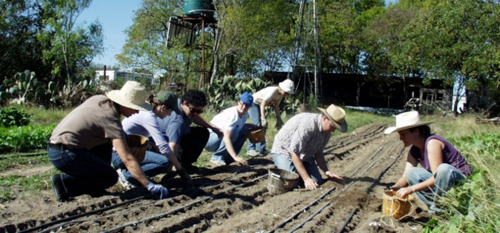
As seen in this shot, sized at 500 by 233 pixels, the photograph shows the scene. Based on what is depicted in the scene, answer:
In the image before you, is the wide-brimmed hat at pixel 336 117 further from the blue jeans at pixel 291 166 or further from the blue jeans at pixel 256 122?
the blue jeans at pixel 256 122

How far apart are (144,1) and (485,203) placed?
26777 millimetres

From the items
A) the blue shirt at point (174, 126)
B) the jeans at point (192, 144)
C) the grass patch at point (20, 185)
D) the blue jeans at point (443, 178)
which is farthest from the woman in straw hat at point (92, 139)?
the blue jeans at point (443, 178)

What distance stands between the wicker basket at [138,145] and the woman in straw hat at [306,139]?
1663 millimetres

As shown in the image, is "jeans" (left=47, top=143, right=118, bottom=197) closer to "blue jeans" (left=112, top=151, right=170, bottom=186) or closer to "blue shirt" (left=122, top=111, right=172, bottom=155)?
"blue jeans" (left=112, top=151, right=170, bottom=186)

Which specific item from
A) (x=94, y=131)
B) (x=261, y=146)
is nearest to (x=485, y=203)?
(x=94, y=131)

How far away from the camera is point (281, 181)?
559cm

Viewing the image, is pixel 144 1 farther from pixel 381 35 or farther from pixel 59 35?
pixel 381 35

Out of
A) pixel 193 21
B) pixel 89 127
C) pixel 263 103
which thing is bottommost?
pixel 89 127

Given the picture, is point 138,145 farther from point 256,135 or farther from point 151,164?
point 256,135

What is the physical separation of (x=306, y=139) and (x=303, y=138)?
0.17ft

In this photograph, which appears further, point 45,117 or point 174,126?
point 45,117

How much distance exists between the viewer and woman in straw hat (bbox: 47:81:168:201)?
4230 millimetres

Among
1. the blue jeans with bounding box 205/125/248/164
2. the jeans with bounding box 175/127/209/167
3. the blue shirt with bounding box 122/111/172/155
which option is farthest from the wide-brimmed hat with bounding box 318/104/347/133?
the blue jeans with bounding box 205/125/248/164

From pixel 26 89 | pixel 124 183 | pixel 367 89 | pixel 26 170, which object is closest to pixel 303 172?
pixel 124 183
